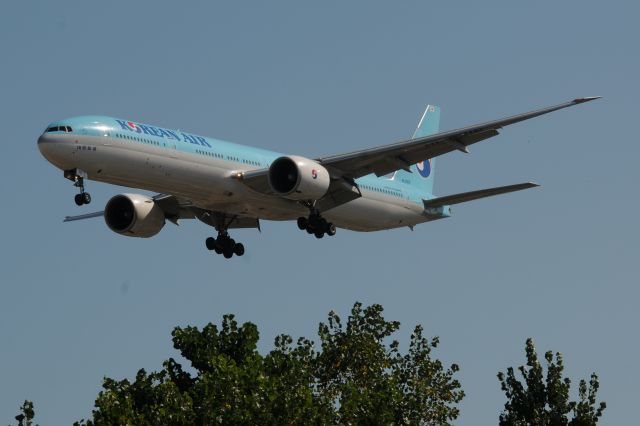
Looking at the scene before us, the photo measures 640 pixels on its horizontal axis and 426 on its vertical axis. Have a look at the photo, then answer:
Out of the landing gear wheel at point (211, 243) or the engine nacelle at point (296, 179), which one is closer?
the engine nacelle at point (296, 179)

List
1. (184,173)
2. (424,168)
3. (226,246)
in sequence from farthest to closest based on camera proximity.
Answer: (424,168), (226,246), (184,173)

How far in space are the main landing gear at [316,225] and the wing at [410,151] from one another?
75.6 inches

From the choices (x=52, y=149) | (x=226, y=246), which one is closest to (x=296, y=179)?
(x=226, y=246)

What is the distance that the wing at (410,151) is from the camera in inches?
2232

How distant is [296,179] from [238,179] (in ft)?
7.34

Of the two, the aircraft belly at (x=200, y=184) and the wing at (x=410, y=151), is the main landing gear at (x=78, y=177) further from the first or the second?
the wing at (x=410, y=151)

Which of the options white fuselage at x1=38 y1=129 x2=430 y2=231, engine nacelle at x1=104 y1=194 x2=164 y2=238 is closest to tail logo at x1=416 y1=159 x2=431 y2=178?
white fuselage at x1=38 y1=129 x2=430 y2=231

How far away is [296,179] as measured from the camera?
5803cm

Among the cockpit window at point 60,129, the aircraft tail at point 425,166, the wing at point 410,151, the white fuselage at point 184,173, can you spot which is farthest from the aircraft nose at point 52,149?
the aircraft tail at point 425,166

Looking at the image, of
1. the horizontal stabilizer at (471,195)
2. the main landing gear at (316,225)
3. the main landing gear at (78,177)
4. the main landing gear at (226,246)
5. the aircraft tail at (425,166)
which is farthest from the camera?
the aircraft tail at (425,166)

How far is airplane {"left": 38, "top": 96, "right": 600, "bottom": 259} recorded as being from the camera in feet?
178

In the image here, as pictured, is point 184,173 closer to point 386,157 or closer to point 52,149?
point 52,149

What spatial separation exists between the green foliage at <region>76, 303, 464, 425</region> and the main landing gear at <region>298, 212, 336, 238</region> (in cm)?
546

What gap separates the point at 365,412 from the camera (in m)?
58.4
